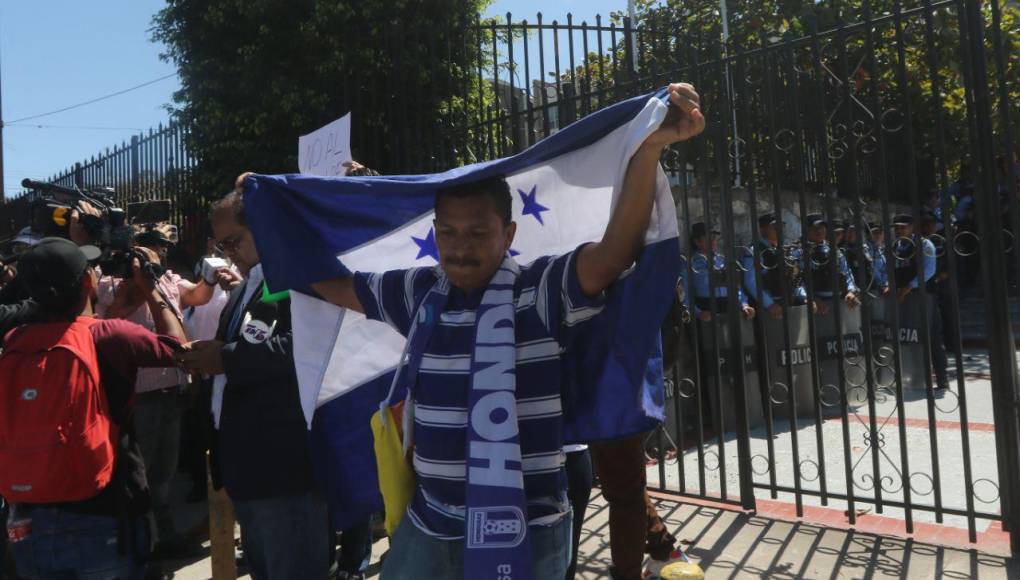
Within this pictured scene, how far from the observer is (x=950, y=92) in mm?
5797

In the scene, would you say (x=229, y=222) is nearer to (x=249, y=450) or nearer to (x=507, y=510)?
(x=249, y=450)

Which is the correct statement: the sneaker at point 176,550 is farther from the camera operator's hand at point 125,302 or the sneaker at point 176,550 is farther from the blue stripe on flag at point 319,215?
the blue stripe on flag at point 319,215

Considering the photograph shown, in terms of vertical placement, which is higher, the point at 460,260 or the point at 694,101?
the point at 694,101

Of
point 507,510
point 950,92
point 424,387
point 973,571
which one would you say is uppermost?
point 950,92

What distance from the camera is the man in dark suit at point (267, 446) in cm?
280

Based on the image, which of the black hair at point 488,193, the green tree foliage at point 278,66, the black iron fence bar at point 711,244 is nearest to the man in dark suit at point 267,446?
the black hair at point 488,193

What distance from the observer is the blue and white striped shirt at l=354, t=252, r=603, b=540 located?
202 centimetres

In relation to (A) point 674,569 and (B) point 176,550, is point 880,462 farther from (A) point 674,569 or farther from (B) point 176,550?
(B) point 176,550

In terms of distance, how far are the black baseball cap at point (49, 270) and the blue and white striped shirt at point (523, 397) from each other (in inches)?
60.1

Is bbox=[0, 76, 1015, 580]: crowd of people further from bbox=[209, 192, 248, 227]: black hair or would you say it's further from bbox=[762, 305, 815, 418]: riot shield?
bbox=[762, 305, 815, 418]: riot shield

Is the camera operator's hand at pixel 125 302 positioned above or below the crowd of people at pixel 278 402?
above

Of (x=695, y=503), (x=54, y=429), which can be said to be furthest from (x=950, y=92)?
(x=54, y=429)

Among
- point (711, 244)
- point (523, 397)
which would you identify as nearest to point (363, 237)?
point (523, 397)

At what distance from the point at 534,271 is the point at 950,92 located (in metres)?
4.99
